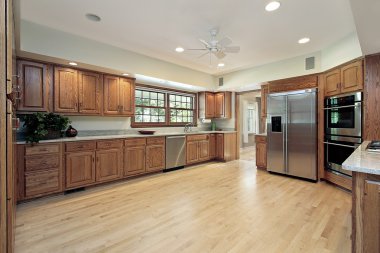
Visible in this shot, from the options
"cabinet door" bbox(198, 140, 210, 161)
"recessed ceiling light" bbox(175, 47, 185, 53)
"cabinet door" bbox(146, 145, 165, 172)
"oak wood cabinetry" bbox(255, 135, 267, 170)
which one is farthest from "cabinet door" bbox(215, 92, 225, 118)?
"recessed ceiling light" bbox(175, 47, 185, 53)

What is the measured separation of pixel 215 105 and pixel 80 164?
13.4 ft

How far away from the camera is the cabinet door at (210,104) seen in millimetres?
5867

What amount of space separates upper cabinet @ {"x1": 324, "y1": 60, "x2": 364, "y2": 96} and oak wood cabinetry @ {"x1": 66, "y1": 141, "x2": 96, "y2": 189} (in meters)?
4.37

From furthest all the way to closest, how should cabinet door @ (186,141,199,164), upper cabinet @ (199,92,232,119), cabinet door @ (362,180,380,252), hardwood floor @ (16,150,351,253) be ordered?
upper cabinet @ (199,92,232,119) < cabinet door @ (186,141,199,164) < hardwood floor @ (16,150,351,253) < cabinet door @ (362,180,380,252)

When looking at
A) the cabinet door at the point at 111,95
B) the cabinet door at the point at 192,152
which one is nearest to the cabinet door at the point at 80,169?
the cabinet door at the point at 111,95

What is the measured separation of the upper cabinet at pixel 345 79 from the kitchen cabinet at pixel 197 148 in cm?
298

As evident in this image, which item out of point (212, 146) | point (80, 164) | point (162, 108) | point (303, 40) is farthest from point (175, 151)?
point (303, 40)

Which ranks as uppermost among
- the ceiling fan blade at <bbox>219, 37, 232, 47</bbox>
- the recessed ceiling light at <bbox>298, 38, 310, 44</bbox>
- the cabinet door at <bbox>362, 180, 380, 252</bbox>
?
the recessed ceiling light at <bbox>298, 38, 310, 44</bbox>

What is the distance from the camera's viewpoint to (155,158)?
4.21 m

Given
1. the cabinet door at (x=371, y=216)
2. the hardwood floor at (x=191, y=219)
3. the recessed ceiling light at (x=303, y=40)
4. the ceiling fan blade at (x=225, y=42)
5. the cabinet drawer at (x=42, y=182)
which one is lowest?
the hardwood floor at (x=191, y=219)

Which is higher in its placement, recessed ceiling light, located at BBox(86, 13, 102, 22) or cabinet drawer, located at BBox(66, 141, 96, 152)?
recessed ceiling light, located at BBox(86, 13, 102, 22)

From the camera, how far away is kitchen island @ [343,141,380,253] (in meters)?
1.18

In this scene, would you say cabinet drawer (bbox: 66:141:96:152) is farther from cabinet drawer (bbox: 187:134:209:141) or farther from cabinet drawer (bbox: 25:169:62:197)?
cabinet drawer (bbox: 187:134:209:141)

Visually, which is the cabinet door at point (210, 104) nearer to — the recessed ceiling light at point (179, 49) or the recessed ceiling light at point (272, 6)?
the recessed ceiling light at point (179, 49)
